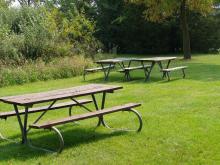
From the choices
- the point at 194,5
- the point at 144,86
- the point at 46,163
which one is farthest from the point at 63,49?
the point at 46,163

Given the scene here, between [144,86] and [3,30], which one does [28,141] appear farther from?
[3,30]

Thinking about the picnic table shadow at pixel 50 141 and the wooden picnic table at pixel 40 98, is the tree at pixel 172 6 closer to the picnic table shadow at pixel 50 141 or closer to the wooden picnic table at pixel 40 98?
the wooden picnic table at pixel 40 98

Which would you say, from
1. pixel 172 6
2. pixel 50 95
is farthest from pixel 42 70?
pixel 50 95

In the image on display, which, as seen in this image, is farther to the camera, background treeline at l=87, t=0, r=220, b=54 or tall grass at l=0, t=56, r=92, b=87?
background treeline at l=87, t=0, r=220, b=54

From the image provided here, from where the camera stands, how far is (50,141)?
705 centimetres

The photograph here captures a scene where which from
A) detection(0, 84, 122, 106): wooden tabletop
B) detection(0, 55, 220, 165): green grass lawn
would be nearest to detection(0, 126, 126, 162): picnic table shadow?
detection(0, 55, 220, 165): green grass lawn

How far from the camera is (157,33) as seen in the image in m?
32.8

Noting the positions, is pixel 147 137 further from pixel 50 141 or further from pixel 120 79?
pixel 120 79

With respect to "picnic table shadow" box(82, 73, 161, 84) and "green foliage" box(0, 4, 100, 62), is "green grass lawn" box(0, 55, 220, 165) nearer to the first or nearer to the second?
"picnic table shadow" box(82, 73, 161, 84)

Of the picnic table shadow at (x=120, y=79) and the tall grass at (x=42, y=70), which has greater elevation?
the tall grass at (x=42, y=70)

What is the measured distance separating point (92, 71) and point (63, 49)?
205 centimetres

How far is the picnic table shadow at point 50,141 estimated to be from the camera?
6355 millimetres

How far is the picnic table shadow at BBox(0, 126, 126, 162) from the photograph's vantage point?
6355mm

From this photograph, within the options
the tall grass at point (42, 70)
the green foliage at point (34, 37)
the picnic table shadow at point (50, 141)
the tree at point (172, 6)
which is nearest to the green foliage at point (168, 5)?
the tree at point (172, 6)
